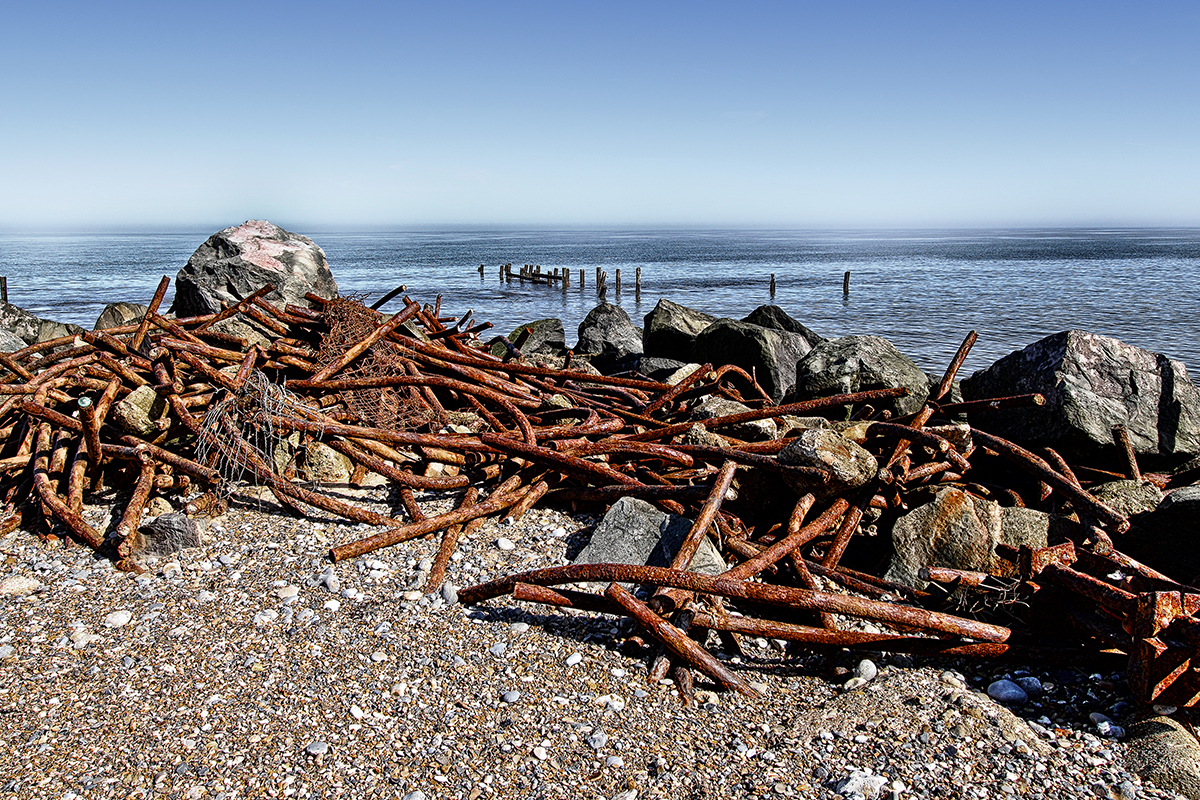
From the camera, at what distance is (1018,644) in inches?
133

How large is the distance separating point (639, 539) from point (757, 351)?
682 cm

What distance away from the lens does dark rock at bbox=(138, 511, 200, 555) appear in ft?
14.1

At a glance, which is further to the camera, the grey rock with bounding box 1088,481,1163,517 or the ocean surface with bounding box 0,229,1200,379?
the ocean surface with bounding box 0,229,1200,379

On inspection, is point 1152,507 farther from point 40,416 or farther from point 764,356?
point 40,416

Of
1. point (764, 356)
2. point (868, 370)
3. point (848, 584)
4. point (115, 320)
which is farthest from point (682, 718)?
point (115, 320)

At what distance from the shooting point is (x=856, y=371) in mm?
8039

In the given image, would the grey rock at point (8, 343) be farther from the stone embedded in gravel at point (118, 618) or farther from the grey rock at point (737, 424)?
the grey rock at point (737, 424)

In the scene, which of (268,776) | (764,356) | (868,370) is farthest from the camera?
(764,356)

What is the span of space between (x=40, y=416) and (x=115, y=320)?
38.1 feet

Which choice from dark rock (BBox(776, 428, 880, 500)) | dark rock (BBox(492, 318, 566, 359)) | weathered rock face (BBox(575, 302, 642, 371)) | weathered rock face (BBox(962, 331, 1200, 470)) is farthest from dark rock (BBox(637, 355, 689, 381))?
dark rock (BBox(776, 428, 880, 500))

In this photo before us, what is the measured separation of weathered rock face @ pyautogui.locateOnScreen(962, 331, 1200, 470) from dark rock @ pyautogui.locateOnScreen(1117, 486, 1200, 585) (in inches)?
68.4

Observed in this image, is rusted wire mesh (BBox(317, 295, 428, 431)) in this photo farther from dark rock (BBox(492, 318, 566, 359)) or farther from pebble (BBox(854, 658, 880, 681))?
dark rock (BBox(492, 318, 566, 359))

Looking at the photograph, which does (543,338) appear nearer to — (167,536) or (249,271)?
(249,271)

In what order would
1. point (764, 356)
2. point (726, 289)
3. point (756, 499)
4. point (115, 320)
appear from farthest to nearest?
point (726, 289), point (115, 320), point (764, 356), point (756, 499)
